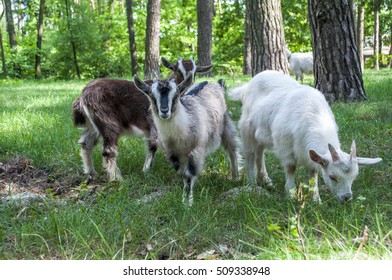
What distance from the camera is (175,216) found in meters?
3.50

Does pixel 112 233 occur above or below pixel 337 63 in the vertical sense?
below

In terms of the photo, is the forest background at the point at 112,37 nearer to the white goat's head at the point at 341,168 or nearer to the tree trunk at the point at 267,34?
the tree trunk at the point at 267,34

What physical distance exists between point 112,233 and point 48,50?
2178 centimetres

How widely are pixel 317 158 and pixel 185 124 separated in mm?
1308

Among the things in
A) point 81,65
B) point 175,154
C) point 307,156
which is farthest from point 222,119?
point 81,65

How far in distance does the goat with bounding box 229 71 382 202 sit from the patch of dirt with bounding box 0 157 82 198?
187cm

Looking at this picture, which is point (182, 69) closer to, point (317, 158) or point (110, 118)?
point (110, 118)

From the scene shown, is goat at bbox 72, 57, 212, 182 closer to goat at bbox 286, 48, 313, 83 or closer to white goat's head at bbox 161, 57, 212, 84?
white goat's head at bbox 161, 57, 212, 84

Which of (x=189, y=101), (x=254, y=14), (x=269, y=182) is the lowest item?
(x=269, y=182)

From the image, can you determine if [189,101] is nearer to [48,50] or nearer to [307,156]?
[307,156]

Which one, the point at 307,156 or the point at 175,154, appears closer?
the point at 307,156

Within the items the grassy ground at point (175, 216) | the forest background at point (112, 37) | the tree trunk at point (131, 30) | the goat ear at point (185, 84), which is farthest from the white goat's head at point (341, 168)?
the forest background at point (112, 37)

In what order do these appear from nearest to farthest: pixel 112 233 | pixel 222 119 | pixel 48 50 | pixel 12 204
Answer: pixel 112 233, pixel 12 204, pixel 222 119, pixel 48 50

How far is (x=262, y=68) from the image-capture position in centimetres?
820
